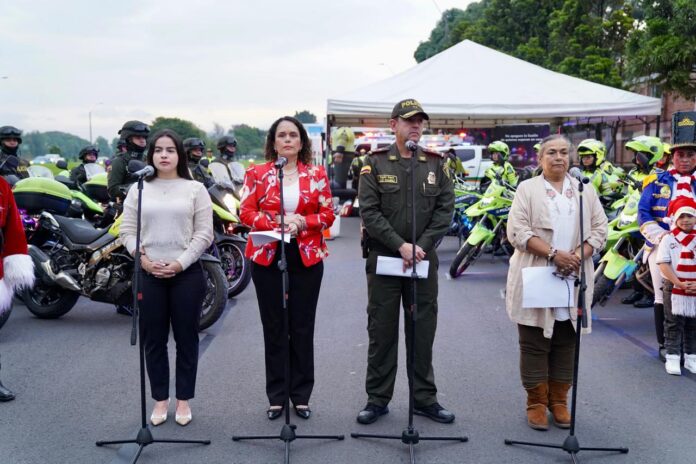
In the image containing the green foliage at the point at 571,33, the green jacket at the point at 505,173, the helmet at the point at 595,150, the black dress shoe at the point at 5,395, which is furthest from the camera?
the green foliage at the point at 571,33

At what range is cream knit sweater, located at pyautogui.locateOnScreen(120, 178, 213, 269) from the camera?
4711 millimetres

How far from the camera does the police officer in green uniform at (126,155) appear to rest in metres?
7.84

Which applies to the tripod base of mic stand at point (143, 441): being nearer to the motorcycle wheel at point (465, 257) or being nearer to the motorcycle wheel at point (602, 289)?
the motorcycle wheel at point (602, 289)

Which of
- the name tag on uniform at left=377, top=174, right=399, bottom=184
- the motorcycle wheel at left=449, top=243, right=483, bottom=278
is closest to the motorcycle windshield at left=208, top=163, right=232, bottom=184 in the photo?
the motorcycle wheel at left=449, top=243, right=483, bottom=278

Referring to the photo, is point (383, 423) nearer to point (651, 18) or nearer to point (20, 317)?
point (20, 317)

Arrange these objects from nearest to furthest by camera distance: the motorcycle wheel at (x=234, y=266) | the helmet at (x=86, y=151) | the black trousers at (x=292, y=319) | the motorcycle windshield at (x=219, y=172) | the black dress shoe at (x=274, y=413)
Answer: the black trousers at (x=292, y=319) < the black dress shoe at (x=274, y=413) < the motorcycle wheel at (x=234, y=266) < the motorcycle windshield at (x=219, y=172) < the helmet at (x=86, y=151)

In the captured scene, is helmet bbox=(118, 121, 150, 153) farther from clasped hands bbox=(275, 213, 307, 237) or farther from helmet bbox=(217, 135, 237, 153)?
clasped hands bbox=(275, 213, 307, 237)

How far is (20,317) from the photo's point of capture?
26.7 ft

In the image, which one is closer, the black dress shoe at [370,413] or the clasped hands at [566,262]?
the clasped hands at [566,262]

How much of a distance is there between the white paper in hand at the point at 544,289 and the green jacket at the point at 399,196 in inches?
24.5

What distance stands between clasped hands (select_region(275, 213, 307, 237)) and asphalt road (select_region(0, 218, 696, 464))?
127cm

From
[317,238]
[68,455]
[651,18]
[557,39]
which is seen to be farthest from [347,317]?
[557,39]

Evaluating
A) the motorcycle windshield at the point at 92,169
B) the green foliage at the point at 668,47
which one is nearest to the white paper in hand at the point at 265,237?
the motorcycle windshield at the point at 92,169

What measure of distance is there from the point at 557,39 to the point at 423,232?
1109 inches
